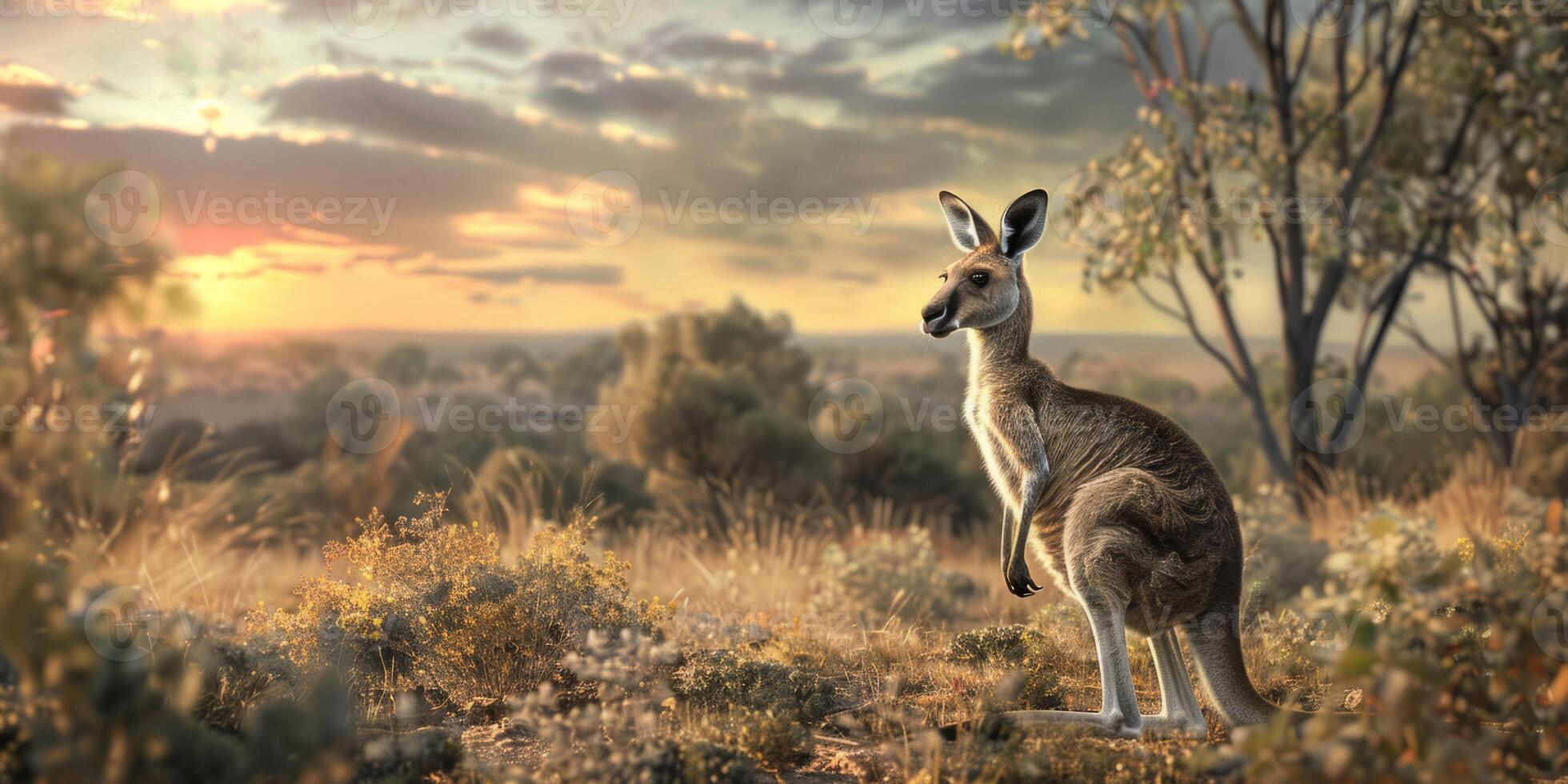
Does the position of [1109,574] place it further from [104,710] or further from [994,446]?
[104,710]

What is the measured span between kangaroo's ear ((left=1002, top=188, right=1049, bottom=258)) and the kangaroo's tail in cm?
184

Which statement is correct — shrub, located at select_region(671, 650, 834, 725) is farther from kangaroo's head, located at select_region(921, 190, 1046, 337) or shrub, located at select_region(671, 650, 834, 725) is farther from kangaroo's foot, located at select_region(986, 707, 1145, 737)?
kangaroo's head, located at select_region(921, 190, 1046, 337)

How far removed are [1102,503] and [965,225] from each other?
158 centimetres

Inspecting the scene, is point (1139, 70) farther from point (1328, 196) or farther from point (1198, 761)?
point (1198, 761)

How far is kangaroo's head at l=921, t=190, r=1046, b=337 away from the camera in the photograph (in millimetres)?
5059

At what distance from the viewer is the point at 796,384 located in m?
21.4

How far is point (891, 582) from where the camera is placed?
10211 millimetres

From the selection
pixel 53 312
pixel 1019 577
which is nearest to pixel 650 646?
pixel 1019 577

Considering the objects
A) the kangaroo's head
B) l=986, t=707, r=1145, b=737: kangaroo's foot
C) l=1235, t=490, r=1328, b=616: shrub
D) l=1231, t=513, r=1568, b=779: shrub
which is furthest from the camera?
l=1235, t=490, r=1328, b=616: shrub

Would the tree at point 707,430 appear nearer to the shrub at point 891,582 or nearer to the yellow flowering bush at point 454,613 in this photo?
the shrub at point 891,582

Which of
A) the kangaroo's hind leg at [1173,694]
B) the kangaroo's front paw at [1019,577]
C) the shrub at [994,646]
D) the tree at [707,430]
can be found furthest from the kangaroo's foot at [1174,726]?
the tree at [707,430]

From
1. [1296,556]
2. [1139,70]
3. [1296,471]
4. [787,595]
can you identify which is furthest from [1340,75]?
[787,595]

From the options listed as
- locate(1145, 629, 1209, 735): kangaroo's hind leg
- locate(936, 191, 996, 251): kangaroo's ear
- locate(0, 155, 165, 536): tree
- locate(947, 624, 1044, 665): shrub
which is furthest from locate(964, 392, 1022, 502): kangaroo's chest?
locate(0, 155, 165, 536): tree

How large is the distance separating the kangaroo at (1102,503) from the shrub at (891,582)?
15.1ft
